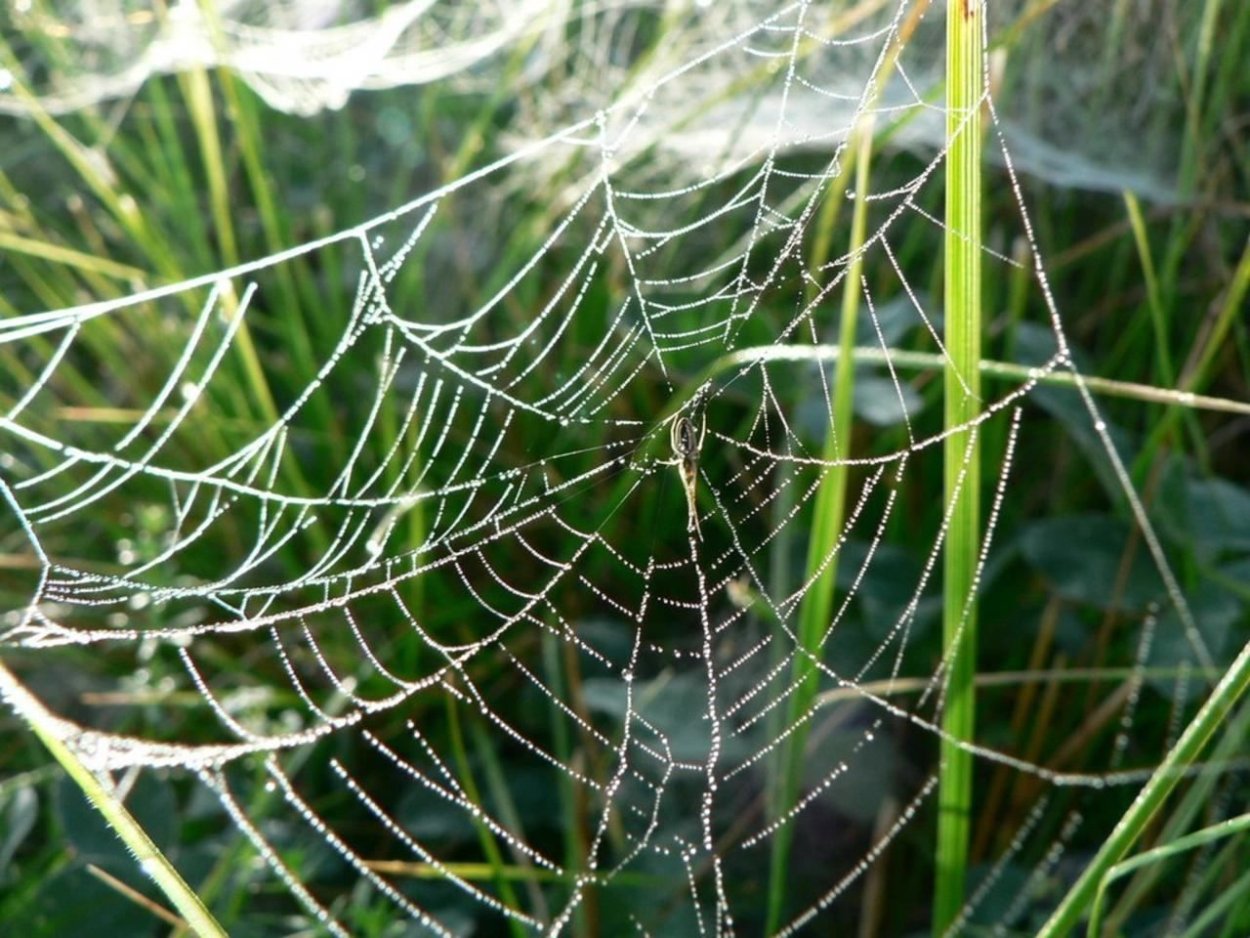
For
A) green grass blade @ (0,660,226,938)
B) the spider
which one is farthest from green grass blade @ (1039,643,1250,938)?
the spider

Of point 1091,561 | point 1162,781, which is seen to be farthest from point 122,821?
point 1091,561

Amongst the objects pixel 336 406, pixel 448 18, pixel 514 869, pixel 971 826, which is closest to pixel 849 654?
pixel 971 826

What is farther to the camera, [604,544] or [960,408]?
[604,544]

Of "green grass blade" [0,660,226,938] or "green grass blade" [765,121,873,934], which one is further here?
"green grass blade" [765,121,873,934]

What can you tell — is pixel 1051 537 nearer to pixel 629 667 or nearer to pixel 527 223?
pixel 629 667

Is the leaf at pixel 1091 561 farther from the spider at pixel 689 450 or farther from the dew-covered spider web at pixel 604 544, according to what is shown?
the spider at pixel 689 450

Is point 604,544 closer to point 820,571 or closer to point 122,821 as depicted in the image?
point 820,571

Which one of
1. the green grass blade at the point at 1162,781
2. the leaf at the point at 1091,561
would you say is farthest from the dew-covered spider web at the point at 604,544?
the green grass blade at the point at 1162,781

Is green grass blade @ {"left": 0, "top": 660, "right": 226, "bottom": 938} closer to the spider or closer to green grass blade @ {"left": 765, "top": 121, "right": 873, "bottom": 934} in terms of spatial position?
green grass blade @ {"left": 765, "top": 121, "right": 873, "bottom": 934}
